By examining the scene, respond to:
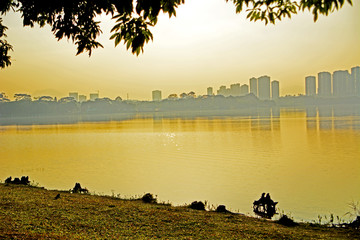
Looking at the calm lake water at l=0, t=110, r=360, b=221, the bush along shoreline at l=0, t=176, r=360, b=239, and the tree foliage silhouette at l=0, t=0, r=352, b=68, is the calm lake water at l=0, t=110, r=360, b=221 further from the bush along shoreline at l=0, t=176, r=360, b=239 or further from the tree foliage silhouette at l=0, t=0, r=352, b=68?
the tree foliage silhouette at l=0, t=0, r=352, b=68

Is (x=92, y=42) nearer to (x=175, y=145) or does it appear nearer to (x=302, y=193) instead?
(x=302, y=193)

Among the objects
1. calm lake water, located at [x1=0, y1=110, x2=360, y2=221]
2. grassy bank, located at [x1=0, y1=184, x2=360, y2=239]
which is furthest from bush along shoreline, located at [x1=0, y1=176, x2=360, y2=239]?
calm lake water, located at [x1=0, y1=110, x2=360, y2=221]

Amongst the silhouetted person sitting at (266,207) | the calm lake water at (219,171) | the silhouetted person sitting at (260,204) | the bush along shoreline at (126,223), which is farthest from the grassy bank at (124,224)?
the calm lake water at (219,171)

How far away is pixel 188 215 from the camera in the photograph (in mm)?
9492

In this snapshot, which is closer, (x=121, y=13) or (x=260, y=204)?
(x=121, y=13)

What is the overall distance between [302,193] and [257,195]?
2481mm

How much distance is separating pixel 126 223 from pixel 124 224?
0.33 ft

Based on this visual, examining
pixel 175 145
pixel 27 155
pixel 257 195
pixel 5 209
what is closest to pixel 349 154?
pixel 257 195

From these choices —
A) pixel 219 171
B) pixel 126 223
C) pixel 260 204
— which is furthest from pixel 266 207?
pixel 219 171

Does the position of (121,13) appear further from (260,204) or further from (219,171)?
(219,171)

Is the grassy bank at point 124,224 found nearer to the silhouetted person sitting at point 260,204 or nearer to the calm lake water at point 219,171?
the silhouetted person sitting at point 260,204

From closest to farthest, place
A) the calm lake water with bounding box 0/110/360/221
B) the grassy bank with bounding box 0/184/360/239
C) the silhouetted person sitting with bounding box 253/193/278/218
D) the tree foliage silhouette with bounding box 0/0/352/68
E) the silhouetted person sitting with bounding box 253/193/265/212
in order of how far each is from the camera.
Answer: the tree foliage silhouette with bounding box 0/0/352/68, the grassy bank with bounding box 0/184/360/239, the silhouetted person sitting with bounding box 253/193/278/218, the silhouetted person sitting with bounding box 253/193/265/212, the calm lake water with bounding box 0/110/360/221

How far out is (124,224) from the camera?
8219 mm

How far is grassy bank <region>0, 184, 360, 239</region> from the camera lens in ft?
23.5
